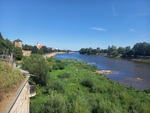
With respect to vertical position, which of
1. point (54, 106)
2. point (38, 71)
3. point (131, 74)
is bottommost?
point (131, 74)

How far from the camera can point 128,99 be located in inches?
672

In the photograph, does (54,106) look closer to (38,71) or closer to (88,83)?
(38,71)

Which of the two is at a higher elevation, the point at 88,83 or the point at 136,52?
the point at 136,52

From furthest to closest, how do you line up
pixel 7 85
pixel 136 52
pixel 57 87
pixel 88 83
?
1. pixel 136 52
2. pixel 88 83
3. pixel 57 87
4. pixel 7 85

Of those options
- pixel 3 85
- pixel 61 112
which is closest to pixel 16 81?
pixel 3 85

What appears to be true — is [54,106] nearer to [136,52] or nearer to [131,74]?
[131,74]

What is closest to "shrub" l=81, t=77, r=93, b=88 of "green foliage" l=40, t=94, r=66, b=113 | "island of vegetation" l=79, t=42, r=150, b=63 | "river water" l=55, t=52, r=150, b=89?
"river water" l=55, t=52, r=150, b=89

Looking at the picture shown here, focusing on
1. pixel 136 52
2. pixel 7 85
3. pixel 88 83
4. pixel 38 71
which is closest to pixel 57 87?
pixel 38 71

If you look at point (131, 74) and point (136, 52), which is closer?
point (131, 74)

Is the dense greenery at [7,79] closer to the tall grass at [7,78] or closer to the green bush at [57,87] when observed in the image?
the tall grass at [7,78]

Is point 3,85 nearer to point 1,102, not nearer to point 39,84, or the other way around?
point 1,102

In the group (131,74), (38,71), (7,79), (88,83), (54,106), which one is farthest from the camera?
(131,74)

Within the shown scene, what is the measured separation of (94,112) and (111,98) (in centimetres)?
383

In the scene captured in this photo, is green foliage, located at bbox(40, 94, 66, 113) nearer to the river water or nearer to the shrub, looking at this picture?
the shrub
